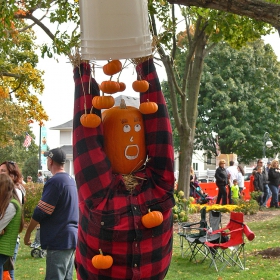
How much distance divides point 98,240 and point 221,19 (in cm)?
998

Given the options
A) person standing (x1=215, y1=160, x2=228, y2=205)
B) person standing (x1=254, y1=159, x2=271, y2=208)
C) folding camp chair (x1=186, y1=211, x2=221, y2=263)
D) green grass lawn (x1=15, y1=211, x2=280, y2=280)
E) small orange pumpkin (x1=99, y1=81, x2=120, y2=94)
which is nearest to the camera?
small orange pumpkin (x1=99, y1=81, x2=120, y2=94)

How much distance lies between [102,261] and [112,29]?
1293 mm

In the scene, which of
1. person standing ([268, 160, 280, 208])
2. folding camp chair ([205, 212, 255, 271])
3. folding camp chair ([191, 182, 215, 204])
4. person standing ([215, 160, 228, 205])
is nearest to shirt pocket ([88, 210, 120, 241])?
folding camp chair ([205, 212, 255, 271])

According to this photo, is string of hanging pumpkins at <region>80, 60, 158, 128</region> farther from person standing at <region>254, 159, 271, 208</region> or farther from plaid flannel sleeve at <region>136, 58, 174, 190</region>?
person standing at <region>254, 159, 271, 208</region>

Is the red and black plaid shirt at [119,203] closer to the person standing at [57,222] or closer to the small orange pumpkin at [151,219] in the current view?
the small orange pumpkin at [151,219]

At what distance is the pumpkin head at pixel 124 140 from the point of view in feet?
11.0

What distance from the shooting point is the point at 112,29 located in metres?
3.05

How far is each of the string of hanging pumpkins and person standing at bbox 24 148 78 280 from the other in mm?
2147

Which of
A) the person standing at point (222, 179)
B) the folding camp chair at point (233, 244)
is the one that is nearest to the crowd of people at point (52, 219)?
the folding camp chair at point (233, 244)

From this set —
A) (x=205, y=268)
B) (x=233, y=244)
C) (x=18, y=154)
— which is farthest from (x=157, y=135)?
(x=18, y=154)

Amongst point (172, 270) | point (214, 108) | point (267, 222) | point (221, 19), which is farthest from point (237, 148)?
point (172, 270)

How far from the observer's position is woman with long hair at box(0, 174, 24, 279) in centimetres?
538

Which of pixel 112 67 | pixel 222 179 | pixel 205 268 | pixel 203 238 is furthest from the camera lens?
pixel 222 179

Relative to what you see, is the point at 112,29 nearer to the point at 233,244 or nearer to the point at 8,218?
the point at 8,218
